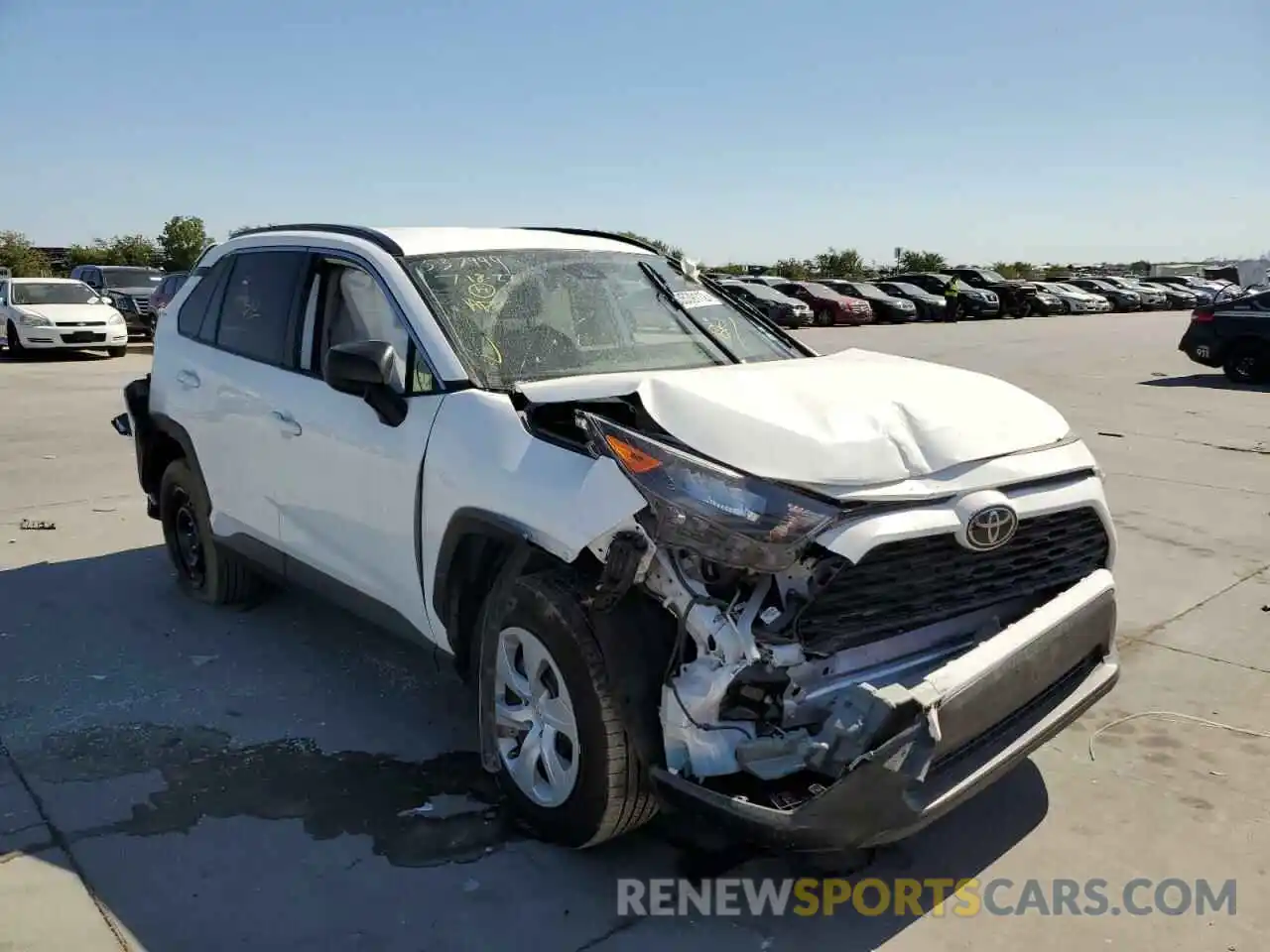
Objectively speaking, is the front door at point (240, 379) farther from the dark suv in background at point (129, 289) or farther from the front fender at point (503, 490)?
the dark suv in background at point (129, 289)

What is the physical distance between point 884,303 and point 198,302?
32424mm

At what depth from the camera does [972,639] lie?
309 centimetres

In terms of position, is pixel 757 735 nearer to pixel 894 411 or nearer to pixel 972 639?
pixel 972 639

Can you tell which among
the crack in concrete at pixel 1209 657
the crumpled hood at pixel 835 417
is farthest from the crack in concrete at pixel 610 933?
the crack in concrete at pixel 1209 657

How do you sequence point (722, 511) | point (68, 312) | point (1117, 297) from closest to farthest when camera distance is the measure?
point (722, 511) → point (68, 312) → point (1117, 297)

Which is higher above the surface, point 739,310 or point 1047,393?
point 739,310

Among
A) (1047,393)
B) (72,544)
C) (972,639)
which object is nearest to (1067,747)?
(972,639)

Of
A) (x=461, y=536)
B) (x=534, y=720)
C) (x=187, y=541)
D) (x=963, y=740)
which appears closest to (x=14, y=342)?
(x=187, y=541)

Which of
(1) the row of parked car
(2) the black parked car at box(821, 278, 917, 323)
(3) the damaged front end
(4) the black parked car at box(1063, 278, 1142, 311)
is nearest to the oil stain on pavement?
(3) the damaged front end

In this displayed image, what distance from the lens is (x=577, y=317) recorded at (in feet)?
13.9

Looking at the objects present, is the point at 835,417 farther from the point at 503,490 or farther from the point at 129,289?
the point at 129,289

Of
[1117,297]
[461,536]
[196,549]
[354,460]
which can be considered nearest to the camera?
[461,536]

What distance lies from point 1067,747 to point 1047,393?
39.5 feet

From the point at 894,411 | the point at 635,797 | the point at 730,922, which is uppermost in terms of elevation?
the point at 894,411
